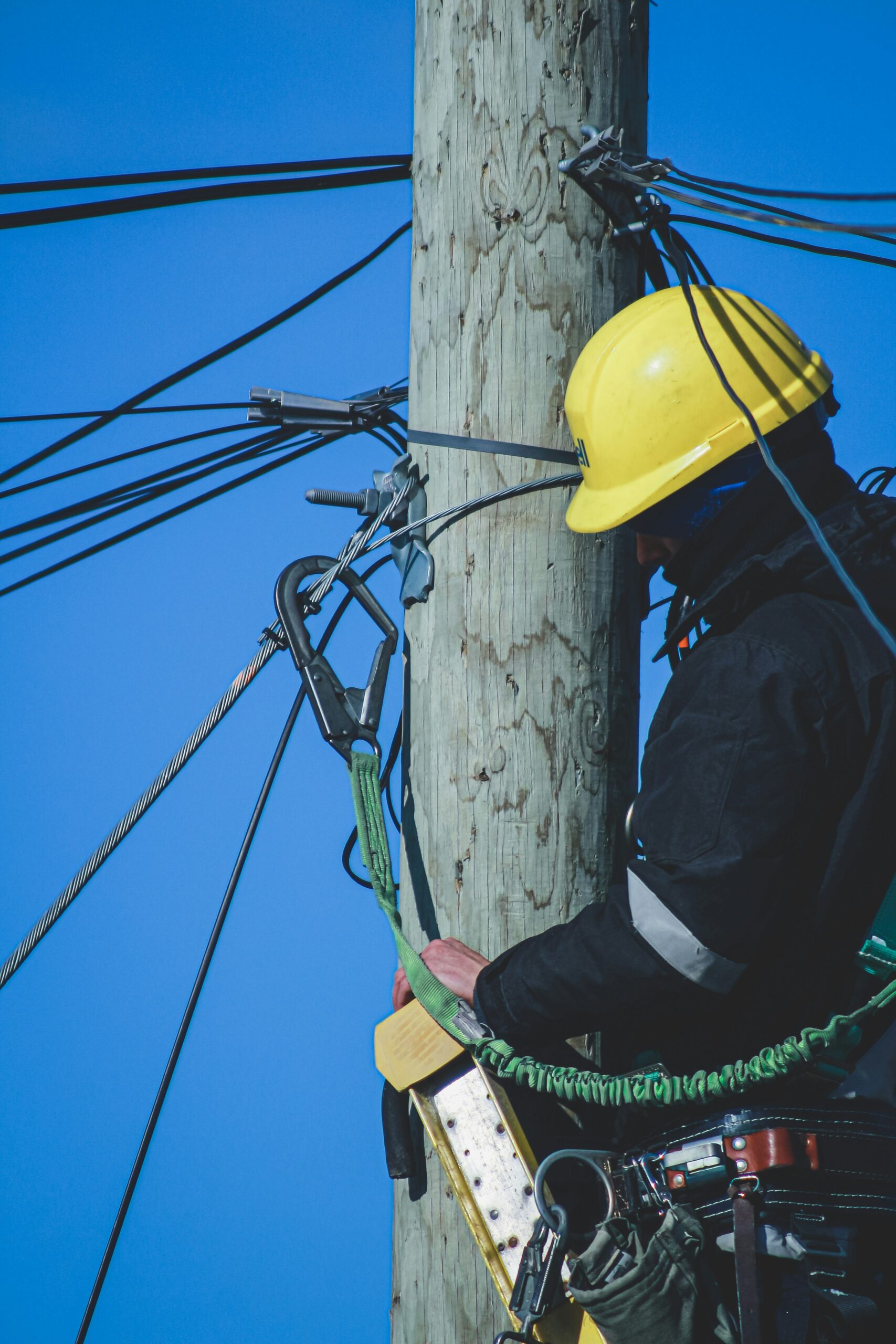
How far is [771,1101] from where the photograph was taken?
2.00 meters

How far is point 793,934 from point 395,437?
1939 millimetres

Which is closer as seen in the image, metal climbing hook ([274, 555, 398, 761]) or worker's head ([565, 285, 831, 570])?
worker's head ([565, 285, 831, 570])

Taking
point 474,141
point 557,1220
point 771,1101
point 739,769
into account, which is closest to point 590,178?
point 474,141

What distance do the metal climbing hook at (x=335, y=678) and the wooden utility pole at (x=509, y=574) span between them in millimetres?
89

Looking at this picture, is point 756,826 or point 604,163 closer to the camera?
point 756,826

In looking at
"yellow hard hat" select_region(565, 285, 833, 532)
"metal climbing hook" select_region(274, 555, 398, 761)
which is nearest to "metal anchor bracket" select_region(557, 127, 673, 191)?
"yellow hard hat" select_region(565, 285, 833, 532)

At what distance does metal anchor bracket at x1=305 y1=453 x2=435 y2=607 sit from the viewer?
2541 millimetres

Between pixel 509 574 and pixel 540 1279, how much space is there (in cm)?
133

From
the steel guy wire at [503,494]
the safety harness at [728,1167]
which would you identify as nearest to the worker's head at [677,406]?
the steel guy wire at [503,494]

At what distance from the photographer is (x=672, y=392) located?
7.22 ft

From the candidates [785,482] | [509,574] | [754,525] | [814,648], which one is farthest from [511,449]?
[814,648]

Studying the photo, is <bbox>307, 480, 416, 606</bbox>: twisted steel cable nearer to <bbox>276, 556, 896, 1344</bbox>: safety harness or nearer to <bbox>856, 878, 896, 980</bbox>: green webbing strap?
<bbox>276, 556, 896, 1344</bbox>: safety harness

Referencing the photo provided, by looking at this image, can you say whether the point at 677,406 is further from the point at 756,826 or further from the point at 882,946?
the point at 882,946

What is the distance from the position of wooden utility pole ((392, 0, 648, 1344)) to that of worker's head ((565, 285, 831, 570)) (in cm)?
16
